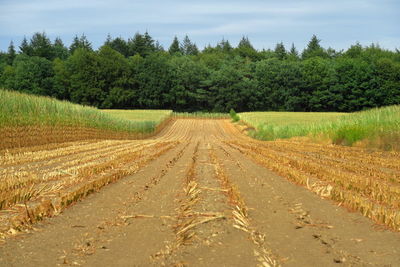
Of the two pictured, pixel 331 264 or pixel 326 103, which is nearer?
pixel 331 264

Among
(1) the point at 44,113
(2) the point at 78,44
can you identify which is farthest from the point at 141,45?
(1) the point at 44,113

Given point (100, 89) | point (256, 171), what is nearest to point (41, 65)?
point (100, 89)

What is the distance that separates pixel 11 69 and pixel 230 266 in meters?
94.7

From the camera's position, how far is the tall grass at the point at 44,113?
46.2 feet

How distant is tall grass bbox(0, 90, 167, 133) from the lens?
14086 millimetres

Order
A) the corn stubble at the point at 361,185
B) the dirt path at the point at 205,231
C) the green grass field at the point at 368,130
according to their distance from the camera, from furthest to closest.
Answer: the green grass field at the point at 368,130
the corn stubble at the point at 361,185
the dirt path at the point at 205,231

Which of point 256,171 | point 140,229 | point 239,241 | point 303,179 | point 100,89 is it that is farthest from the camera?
point 100,89

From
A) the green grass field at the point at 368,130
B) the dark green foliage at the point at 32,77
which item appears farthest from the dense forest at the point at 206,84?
the green grass field at the point at 368,130

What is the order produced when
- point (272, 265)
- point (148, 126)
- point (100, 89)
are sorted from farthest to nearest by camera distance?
point (100, 89)
point (148, 126)
point (272, 265)

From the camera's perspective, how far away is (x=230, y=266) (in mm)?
3029

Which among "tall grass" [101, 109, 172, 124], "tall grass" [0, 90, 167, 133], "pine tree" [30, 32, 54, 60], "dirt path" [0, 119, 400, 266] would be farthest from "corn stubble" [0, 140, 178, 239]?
"pine tree" [30, 32, 54, 60]

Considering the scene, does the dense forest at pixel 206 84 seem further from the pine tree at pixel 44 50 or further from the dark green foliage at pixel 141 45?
the dark green foliage at pixel 141 45

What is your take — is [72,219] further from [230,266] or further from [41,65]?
[41,65]

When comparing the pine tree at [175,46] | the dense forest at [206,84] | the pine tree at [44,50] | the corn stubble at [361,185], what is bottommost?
the corn stubble at [361,185]
